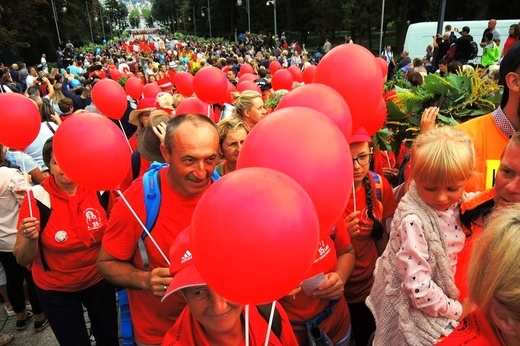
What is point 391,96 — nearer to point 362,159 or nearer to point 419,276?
point 362,159

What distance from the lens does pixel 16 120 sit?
3.36 m

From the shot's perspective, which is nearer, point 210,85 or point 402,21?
point 210,85

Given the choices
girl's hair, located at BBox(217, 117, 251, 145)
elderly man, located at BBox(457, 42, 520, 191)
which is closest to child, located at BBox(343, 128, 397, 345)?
elderly man, located at BBox(457, 42, 520, 191)

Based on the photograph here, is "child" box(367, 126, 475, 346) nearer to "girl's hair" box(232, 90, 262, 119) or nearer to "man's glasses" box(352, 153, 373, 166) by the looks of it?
"man's glasses" box(352, 153, 373, 166)

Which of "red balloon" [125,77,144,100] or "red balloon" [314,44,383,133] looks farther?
"red balloon" [125,77,144,100]

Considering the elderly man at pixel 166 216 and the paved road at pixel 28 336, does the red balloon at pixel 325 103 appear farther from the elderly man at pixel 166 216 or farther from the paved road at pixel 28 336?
the paved road at pixel 28 336

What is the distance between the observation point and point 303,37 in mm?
43719

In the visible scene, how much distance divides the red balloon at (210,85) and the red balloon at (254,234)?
15.1 ft

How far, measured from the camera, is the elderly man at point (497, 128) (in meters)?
2.30

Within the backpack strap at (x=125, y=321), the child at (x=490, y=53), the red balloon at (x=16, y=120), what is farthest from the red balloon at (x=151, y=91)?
the child at (x=490, y=53)

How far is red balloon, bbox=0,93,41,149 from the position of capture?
333 cm

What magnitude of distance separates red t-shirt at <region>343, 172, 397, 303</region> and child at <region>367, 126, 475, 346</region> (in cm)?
83

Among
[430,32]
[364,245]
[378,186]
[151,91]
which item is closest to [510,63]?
[378,186]

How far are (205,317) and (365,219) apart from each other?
1544 mm
